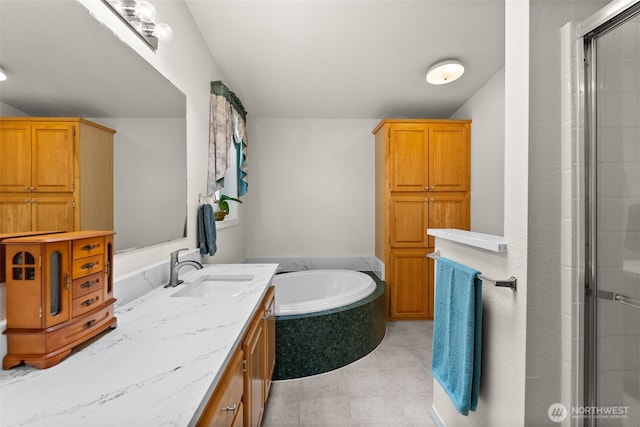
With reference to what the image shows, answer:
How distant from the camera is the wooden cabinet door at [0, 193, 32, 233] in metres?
0.81

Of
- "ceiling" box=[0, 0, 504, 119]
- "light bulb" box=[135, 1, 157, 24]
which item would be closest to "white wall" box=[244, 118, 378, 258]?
"ceiling" box=[0, 0, 504, 119]

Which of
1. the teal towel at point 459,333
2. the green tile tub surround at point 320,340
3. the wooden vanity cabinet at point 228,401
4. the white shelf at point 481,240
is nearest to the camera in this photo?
the wooden vanity cabinet at point 228,401

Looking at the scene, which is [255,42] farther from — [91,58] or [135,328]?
[135,328]

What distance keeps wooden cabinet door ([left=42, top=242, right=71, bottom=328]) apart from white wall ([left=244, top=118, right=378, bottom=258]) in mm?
2931

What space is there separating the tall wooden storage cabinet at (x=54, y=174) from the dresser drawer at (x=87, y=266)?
0.63 feet

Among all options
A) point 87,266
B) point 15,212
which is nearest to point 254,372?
point 87,266

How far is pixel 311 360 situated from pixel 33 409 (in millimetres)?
1821

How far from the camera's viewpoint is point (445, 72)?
2676 millimetres

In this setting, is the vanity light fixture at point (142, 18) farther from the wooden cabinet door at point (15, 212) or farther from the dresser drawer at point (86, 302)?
the dresser drawer at point (86, 302)

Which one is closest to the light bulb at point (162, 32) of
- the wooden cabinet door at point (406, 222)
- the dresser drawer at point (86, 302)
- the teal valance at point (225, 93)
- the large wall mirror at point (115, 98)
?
the large wall mirror at point (115, 98)

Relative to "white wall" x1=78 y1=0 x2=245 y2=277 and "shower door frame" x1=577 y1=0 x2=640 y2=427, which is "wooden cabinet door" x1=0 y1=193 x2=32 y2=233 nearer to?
"white wall" x1=78 y1=0 x2=245 y2=277

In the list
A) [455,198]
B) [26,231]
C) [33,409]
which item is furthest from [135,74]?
[455,198]

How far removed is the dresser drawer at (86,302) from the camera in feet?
2.69

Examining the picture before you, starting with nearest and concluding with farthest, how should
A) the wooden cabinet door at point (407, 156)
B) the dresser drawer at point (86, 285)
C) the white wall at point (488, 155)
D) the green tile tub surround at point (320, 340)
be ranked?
1. the dresser drawer at point (86, 285)
2. the green tile tub surround at point (320, 340)
3. the white wall at point (488, 155)
4. the wooden cabinet door at point (407, 156)
